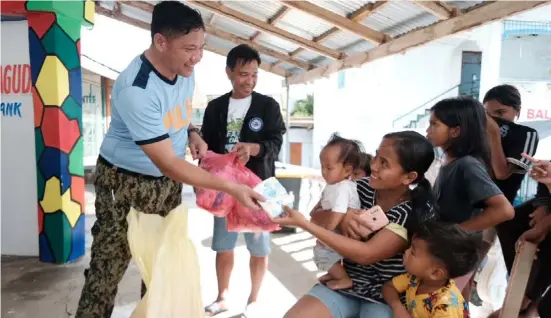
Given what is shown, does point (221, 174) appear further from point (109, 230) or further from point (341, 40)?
point (341, 40)

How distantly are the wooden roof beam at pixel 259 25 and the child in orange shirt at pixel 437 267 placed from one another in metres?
4.82

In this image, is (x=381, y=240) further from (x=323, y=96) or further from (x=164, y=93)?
(x=323, y=96)

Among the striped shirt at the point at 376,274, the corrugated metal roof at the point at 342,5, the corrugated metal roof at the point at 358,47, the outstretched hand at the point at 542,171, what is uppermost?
the corrugated metal roof at the point at 342,5

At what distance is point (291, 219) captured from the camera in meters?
1.46

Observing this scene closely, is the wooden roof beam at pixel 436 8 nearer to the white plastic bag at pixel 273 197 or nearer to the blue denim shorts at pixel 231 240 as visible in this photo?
the blue denim shorts at pixel 231 240

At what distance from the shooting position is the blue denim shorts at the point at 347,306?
1.45m

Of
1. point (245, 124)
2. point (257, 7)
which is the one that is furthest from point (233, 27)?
point (245, 124)

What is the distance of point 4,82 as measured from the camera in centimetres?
343

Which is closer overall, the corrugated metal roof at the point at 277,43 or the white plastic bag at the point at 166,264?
the white plastic bag at the point at 166,264

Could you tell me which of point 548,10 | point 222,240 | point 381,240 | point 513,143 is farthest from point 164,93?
point 548,10

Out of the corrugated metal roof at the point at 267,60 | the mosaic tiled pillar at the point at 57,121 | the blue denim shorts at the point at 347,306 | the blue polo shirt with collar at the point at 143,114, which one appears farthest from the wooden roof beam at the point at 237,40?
the blue denim shorts at the point at 347,306

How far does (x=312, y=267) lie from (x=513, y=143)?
72.3 inches

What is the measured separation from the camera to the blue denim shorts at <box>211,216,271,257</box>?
2.55 metres

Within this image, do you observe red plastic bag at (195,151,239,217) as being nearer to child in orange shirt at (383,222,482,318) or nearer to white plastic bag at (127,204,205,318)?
white plastic bag at (127,204,205,318)
